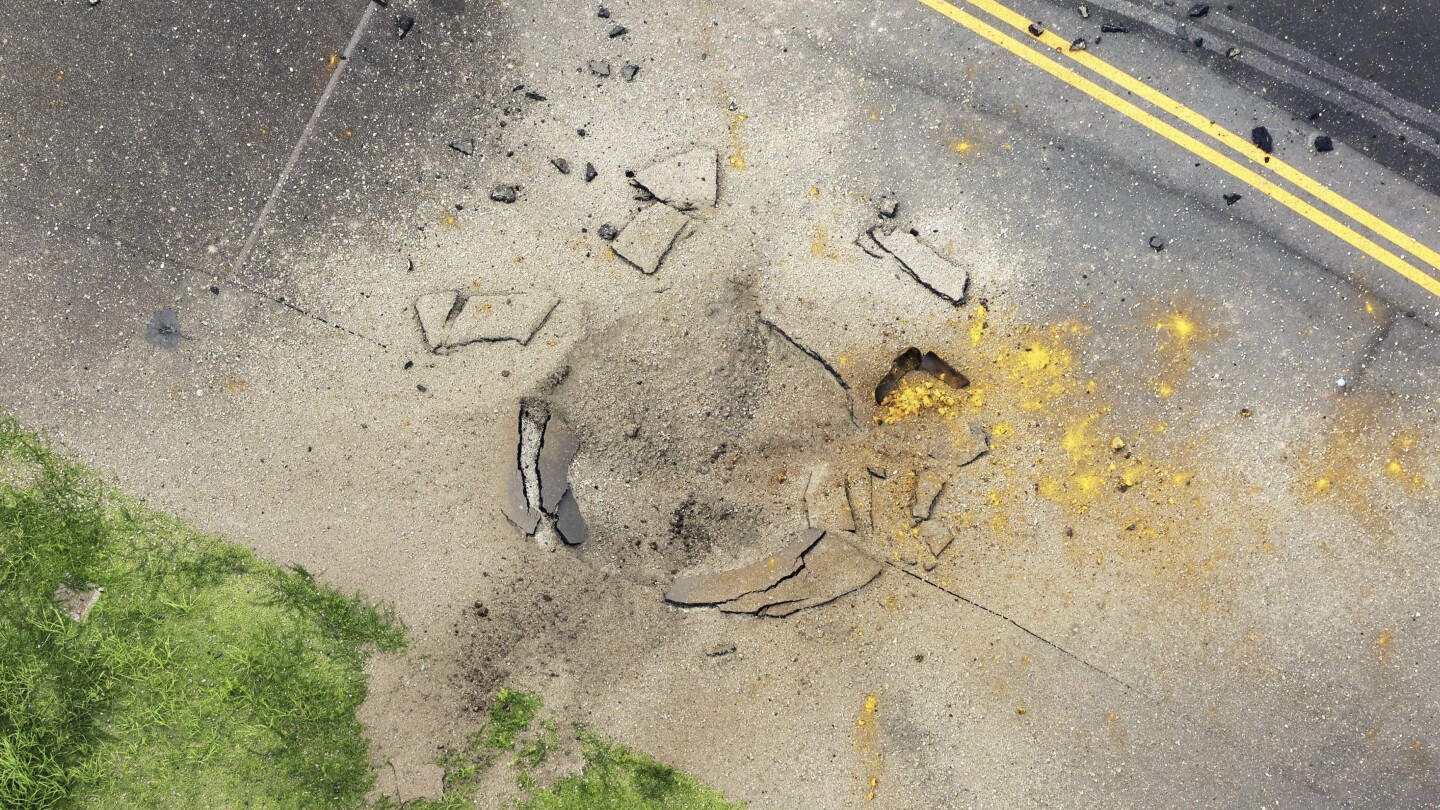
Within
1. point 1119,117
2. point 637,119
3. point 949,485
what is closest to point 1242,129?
point 1119,117

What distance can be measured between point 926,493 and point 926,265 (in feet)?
3.88

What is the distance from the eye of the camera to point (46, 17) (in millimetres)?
4332

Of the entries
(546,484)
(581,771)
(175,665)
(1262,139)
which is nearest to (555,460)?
(546,484)

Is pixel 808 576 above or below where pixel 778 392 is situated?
below

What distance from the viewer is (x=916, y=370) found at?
4.25m

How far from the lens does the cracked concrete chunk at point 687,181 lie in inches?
166

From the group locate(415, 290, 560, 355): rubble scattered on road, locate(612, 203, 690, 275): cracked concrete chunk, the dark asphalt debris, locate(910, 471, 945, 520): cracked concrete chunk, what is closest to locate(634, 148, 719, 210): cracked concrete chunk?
locate(612, 203, 690, 275): cracked concrete chunk

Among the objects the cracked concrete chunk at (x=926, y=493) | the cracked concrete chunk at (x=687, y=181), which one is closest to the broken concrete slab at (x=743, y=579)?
the cracked concrete chunk at (x=926, y=493)

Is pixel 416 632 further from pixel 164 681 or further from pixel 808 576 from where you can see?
pixel 808 576

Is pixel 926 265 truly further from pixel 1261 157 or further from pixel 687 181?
pixel 1261 157

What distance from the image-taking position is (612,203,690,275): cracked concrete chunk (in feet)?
13.7

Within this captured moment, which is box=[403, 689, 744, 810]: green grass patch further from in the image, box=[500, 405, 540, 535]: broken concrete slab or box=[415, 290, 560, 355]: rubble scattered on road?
box=[415, 290, 560, 355]: rubble scattered on road

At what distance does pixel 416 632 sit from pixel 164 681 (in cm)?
136

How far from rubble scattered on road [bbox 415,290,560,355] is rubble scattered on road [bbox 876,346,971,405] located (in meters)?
1.76
